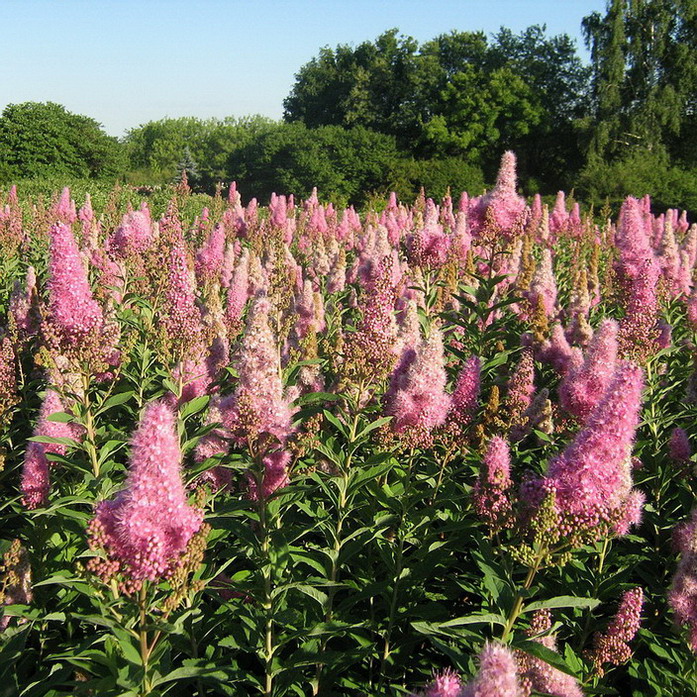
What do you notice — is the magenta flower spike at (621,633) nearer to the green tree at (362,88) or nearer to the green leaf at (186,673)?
the green leaf at (186,673)

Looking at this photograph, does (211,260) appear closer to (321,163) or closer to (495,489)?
(495,489)

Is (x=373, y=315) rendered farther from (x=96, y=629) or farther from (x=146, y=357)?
(x=96, y=629)

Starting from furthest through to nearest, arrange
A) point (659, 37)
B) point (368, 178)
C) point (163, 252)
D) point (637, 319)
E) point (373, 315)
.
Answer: point (659, 37), point (368, 178), point (163, 252), point (637, 319), point (373, 315)

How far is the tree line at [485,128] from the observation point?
37000mm

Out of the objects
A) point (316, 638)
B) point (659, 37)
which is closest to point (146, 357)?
point (316, 638)

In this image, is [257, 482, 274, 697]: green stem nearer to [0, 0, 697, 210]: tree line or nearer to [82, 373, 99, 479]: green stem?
[82, 373, 99, 479]: green stem

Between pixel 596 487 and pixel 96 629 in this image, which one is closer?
pixel 596 487

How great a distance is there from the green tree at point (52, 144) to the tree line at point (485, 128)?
11cm

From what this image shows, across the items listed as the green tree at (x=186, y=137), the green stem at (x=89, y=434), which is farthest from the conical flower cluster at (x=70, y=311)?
the green tree at (x=186, y=137)

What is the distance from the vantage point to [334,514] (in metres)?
3.84

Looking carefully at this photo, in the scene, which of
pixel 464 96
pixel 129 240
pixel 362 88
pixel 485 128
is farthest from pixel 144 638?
pixel 362 88

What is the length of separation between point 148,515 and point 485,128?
49153 millimetres

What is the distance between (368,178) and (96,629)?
3836 centimetres

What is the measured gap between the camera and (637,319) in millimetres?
4188
